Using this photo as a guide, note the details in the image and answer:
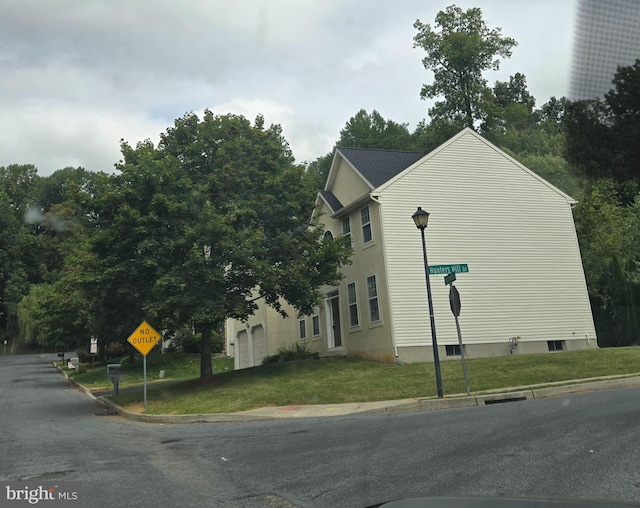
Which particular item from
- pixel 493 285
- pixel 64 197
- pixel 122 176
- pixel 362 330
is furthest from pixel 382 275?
pixel 64 197

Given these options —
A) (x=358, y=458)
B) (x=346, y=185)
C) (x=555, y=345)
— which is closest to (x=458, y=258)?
(x=555, y=345)

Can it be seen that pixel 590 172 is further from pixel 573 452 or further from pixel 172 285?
pixel 573 452

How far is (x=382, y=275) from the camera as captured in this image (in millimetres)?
22172

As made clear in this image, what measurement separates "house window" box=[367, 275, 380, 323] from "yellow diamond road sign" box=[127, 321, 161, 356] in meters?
8.52

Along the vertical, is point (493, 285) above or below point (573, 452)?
above

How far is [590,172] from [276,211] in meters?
17.9

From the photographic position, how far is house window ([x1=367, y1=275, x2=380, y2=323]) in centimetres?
2259

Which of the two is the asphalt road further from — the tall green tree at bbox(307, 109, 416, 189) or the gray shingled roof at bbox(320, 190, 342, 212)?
the tall green tree at bbox(307, 109, 416, 189)

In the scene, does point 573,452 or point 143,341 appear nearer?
point 573,452

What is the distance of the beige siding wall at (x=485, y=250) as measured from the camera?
72.8 ft

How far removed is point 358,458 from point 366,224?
53.4 ft

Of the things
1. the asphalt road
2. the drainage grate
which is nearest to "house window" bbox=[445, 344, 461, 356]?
the drainage grate

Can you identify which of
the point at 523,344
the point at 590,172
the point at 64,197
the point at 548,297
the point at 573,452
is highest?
the point at 64,197

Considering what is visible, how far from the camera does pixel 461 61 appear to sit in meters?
46.6
